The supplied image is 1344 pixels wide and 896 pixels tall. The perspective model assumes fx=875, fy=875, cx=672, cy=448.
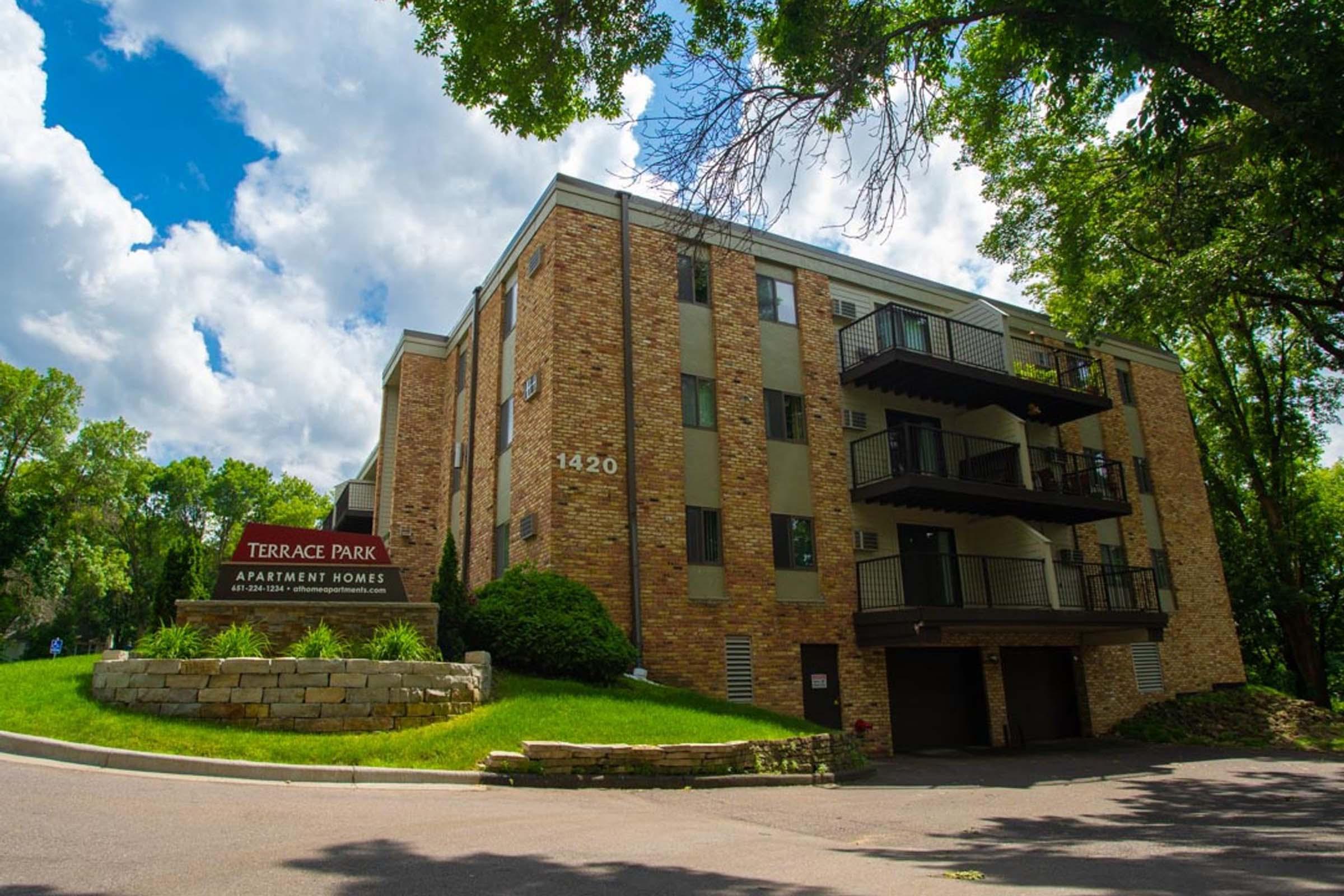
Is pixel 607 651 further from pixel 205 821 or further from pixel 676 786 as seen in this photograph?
pixel 205 821

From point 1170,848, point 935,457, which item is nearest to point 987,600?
point 935,457

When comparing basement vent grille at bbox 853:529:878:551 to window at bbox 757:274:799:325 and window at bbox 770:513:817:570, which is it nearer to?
window at bbox 770:513:817:570

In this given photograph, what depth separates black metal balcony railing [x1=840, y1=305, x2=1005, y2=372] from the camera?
20.2 meters

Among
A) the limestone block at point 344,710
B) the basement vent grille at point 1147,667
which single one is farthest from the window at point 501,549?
the basement vent grille at point 1147,667

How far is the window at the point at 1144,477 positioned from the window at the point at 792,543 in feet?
42.2

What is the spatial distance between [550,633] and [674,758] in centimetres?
373

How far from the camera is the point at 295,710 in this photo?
11039 mm

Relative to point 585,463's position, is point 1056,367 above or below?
above

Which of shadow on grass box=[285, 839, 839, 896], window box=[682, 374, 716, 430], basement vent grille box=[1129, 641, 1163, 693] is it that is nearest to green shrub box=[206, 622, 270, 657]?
shadow on grass box=[285, 839, 839, 896]

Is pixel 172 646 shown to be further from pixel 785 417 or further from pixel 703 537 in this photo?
pixel 785 417

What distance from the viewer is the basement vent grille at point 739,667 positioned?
16.8 meters

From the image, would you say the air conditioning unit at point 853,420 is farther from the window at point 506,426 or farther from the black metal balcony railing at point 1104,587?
the window at point 506,426

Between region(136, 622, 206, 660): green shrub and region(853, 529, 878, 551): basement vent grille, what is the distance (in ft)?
42.0

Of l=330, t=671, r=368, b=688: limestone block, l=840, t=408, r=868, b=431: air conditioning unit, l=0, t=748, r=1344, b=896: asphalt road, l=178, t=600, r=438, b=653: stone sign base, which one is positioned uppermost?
l=840, t=408, r=868, b=431: air conditioning unit
